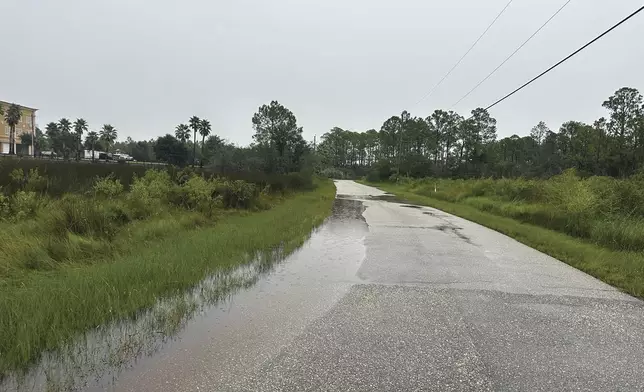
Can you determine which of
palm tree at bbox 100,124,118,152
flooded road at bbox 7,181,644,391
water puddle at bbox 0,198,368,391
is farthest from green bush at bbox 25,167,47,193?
palm tree at bbox 100,124,118,152

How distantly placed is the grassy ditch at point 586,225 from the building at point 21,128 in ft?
260

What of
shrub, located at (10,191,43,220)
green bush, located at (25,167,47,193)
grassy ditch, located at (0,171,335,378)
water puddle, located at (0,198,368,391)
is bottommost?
water puddle, located at (0,198,368,391)

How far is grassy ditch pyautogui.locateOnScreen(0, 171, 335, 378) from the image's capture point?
178 inches

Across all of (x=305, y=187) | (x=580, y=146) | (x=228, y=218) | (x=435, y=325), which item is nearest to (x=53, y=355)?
(x=435, y=325)

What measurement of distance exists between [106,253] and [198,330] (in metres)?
4.48

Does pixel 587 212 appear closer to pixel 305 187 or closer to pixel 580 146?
pixel 305 187

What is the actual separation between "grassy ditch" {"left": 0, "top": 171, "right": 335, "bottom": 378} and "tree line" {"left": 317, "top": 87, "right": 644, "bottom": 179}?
52028 mm

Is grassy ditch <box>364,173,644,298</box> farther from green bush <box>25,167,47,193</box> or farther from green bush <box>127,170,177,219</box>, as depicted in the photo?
green bush <box>25,167,47,193</box>

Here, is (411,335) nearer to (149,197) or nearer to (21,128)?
(149,197)

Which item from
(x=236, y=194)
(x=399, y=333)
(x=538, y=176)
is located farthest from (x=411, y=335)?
(x=538, y=176)

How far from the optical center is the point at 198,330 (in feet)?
15.5

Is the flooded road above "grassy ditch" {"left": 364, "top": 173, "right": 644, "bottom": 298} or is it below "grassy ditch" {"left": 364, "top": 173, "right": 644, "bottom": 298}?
below

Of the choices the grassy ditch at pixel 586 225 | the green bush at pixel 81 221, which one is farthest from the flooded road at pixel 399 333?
the green bush at pixel 81 221

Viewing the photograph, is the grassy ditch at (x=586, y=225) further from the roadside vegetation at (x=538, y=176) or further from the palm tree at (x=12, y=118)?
the palm tree at (x=12, y=118)
